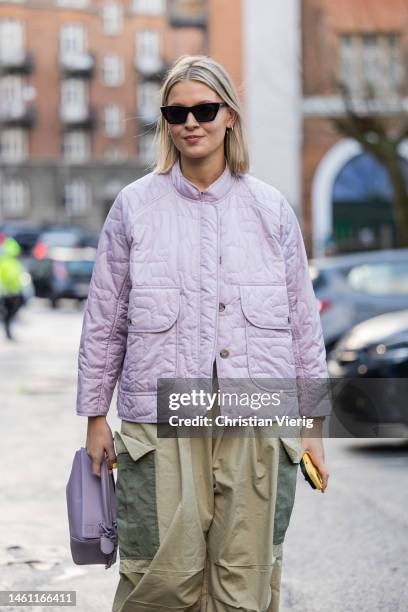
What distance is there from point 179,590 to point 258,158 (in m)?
31.7

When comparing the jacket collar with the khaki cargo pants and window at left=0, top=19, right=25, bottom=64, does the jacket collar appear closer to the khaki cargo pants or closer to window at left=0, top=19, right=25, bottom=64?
the khaki cargo pants

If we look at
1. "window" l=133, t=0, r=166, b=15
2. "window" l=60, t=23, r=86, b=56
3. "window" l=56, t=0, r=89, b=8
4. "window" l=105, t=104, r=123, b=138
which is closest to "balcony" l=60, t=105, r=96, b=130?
"window" l=105, t=104, r=123, b=138

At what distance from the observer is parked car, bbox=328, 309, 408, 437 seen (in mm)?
9359

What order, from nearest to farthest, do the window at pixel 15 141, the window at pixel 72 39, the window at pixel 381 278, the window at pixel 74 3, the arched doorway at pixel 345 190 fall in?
the window at pixel 381 278, the arched doorway at pixel 345 190, the window at pixel 15 141, the window at pixel 74 3, the window at pixel 72 39

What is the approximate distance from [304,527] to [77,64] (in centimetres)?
7388

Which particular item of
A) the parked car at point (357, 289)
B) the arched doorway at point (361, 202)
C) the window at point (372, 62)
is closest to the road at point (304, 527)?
the parked car at point (357, 289)

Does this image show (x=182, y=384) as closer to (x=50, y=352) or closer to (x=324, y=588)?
(x=324, y=588)

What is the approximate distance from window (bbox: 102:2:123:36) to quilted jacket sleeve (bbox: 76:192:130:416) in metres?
78.3

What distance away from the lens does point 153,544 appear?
348 centimetres

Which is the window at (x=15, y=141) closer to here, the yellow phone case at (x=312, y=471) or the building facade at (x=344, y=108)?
the building facade at (x=344, y=108)

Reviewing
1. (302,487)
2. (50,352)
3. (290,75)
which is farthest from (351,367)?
(290,75)

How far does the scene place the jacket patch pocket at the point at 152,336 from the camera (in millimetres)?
3520

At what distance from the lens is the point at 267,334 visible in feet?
11.7

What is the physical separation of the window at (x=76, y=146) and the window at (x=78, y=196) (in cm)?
152
